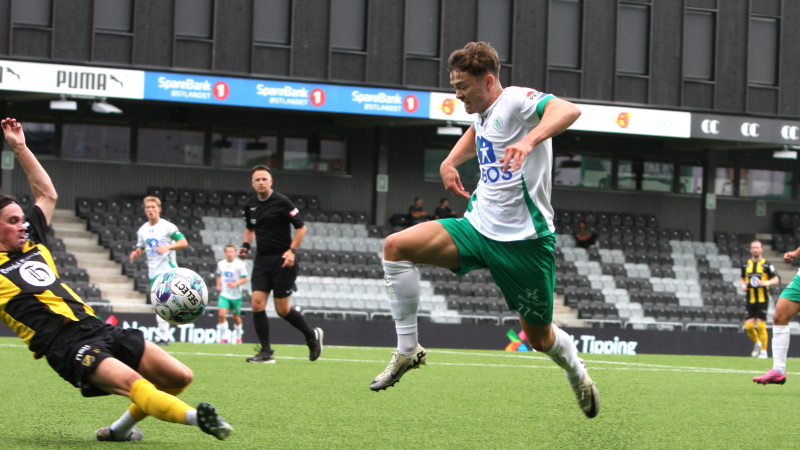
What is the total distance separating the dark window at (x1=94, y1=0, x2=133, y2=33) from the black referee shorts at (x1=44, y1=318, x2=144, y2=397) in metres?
17.6

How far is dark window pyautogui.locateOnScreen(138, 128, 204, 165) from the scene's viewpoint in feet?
77.6

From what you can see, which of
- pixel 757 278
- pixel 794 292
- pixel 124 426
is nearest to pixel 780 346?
pixel 794 292

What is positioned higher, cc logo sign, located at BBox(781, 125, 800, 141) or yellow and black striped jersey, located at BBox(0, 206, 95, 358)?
cc logo sign, located at BBox(781, 125, 800, 141)

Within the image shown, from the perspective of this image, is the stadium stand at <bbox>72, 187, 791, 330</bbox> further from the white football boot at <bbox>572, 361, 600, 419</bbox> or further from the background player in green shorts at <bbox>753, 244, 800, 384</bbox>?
the white football boot at <bbox>572, 361, 600, 419</bbox>

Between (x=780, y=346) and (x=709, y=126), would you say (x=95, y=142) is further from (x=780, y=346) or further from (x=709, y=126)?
(x=780, y=346)

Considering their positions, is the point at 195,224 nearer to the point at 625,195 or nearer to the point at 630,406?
the point at 625,195

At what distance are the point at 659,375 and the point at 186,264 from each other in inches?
454

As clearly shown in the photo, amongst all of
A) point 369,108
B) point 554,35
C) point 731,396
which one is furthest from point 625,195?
point 731,396

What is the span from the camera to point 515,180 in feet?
17.8

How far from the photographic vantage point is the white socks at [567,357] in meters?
5.81

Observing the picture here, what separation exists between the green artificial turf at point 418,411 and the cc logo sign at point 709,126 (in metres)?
14.9

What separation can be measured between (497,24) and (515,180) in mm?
19648

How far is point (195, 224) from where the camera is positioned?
868 inches

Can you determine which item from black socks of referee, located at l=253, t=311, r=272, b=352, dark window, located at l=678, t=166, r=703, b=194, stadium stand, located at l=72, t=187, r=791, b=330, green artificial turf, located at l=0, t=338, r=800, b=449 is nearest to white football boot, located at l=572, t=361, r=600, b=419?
green artificial turf, located at l=0, t=338, r=800, b=449
